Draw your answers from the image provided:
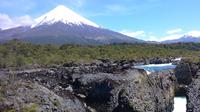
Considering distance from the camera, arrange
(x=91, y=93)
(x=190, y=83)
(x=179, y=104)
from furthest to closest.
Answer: (x=190, y=83) → (x=179, y=104) → (x=91, y=93)

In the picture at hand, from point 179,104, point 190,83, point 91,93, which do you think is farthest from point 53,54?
point 91,93

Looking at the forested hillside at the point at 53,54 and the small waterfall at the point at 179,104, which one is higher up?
the forested hillside at the point at 53,54

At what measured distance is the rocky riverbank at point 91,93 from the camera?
1211 inches

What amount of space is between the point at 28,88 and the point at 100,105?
861 cm

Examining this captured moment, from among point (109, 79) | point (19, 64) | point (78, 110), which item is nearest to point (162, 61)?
point (19, 64)

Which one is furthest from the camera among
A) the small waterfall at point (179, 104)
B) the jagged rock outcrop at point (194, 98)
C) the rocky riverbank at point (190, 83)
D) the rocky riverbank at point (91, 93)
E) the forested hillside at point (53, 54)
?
the forested hillside at point (53, 54)

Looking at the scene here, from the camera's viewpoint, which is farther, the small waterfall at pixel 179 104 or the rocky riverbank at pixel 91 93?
the small waterfall at pixel 179 104

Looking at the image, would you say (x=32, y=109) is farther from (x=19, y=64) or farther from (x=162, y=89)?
(x=19, y=64)

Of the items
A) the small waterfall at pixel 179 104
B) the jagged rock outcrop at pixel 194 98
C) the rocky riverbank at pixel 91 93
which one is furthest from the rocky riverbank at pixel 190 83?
the rocky riverbank at pixel 91 93

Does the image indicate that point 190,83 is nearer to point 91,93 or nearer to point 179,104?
point 179,104

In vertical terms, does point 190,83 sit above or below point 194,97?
above

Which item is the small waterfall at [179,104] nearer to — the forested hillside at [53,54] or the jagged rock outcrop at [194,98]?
the jagged rock outcrop at [194,98]

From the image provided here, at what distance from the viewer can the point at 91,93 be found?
133 ft

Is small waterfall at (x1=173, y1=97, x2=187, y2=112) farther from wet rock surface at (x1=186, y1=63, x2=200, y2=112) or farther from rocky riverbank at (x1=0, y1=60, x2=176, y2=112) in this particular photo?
wet rock surface at (x1=186, y1=63, x2=200, y2=112)
